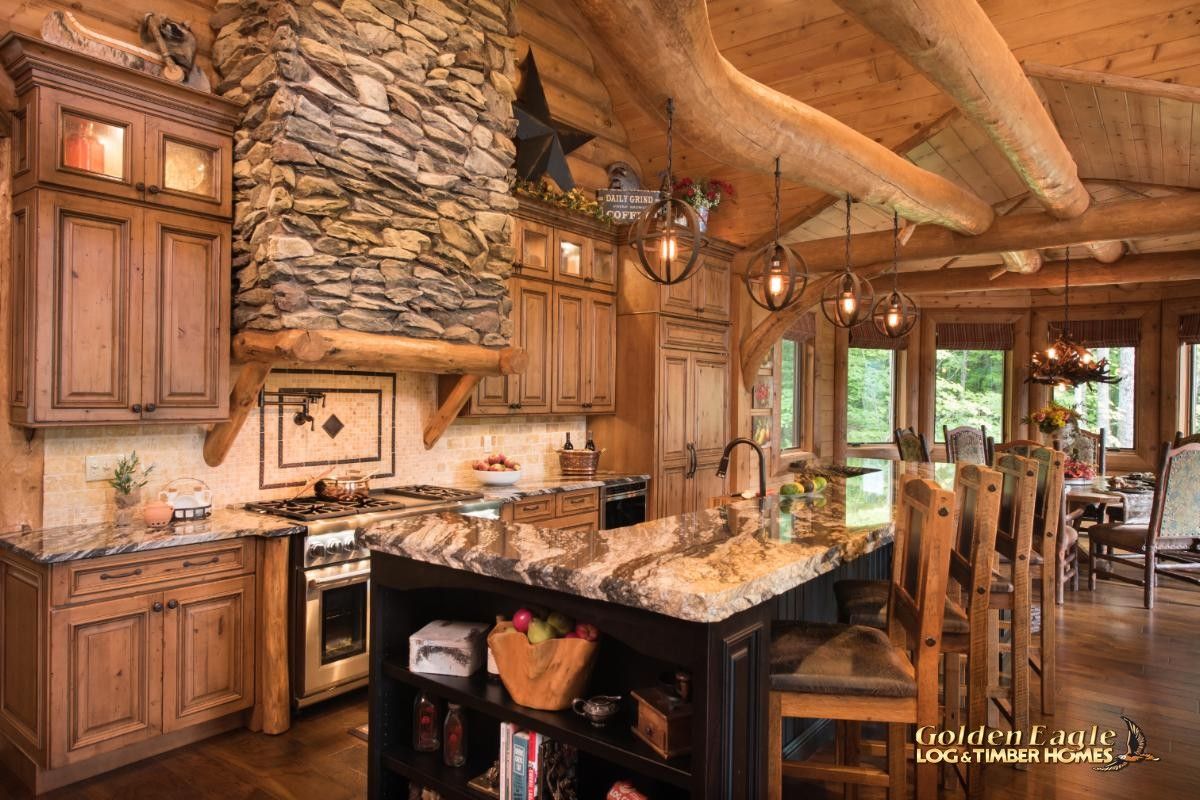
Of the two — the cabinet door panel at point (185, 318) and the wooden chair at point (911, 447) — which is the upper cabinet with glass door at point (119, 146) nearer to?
the cabinet door panel at point (185, 318)

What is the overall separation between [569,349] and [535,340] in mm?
351

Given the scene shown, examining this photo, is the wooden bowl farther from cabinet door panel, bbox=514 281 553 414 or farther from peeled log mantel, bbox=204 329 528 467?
cabinet door panel, bbox=514 281 553 414

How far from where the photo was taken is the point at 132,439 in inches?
135

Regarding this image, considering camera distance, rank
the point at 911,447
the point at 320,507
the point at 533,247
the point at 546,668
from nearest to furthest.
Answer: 1. the point at 546,668
2. the point at 320,507
3. the point at 533,247
4. the point at 911,447

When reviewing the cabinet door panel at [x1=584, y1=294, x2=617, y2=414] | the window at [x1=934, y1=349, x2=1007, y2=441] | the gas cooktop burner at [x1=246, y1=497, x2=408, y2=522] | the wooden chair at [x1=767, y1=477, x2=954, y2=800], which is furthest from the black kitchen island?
the window at [x1=934, y1=349, x2=1007, y2=441]

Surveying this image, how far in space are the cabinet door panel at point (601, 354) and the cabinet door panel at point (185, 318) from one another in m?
2.58

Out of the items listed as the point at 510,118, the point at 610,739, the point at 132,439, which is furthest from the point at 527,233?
the point at 610,739

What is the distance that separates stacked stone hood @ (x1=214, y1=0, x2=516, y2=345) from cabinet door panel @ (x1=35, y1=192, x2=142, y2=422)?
47 cm

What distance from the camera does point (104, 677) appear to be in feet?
9.64

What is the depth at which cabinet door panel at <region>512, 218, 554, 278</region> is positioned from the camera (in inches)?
194

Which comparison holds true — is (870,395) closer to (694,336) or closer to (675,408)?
(694,336)

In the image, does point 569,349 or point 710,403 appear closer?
point 569,349

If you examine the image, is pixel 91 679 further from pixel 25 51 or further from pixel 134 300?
pixel 25 51

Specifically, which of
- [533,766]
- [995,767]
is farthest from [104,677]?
[995,767]
